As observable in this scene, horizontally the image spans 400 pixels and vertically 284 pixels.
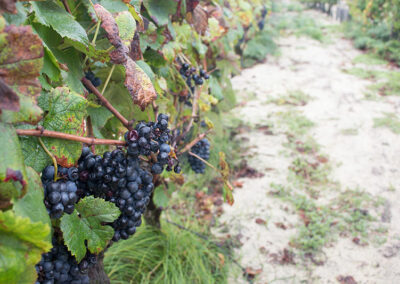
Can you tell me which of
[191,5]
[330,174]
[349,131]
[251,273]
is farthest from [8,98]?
[349,131]

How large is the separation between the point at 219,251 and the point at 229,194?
1.32 metres

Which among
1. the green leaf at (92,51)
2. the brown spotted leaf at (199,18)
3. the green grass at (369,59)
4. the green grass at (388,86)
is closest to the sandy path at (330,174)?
the green grass at (388,86)

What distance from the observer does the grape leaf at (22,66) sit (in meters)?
0.60

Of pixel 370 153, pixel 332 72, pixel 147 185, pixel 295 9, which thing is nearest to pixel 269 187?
pixel 370 153

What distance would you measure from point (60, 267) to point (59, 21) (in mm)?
629

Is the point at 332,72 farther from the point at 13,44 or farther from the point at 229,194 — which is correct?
the point at 13,44

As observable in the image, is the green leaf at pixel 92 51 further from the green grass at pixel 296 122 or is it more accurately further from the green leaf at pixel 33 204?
the green grass at pixel 296 122

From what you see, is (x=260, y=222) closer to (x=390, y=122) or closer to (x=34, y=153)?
(x=34, y=153)

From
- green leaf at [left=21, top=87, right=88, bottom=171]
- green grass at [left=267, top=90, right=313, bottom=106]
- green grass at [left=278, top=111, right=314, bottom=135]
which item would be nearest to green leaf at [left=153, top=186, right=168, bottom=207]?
green leaf at [left=21, top=87, right=88, bottom=171]

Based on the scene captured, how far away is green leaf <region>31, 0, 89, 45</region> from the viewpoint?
0.83m

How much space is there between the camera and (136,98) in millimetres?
988

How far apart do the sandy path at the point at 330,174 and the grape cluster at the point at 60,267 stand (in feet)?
5.77

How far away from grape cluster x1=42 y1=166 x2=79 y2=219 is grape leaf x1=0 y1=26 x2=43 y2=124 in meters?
0.19

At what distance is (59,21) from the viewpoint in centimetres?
85
